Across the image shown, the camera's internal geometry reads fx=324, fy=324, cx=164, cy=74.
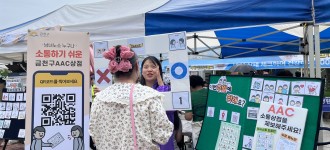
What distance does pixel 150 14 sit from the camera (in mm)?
3570

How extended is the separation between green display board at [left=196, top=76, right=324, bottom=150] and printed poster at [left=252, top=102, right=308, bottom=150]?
5cm

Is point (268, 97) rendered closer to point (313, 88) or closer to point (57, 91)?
point (313, 88)

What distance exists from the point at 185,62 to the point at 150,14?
0.76m

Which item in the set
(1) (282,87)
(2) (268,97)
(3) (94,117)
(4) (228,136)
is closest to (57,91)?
(3) (94,117)

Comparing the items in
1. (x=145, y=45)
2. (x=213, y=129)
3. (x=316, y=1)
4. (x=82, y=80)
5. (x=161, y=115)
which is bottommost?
(x=213, y=129)

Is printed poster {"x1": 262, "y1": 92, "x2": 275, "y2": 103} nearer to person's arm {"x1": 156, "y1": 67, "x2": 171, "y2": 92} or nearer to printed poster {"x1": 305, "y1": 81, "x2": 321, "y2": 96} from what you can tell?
printed poster {"x1": 305, "y1": 81, "x2": 321, "y2": 96}

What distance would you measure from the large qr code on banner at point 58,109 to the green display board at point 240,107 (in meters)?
1.38

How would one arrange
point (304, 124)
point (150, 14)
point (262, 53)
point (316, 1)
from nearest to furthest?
1. point (304, 124)
2. point (316, 1)
3. point (150, 14)
4. point (262, 53)

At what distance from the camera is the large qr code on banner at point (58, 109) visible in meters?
3.06

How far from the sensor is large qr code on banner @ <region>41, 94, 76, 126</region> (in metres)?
3.06

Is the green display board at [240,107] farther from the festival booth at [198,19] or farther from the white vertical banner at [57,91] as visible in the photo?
the white vertical banner at [57,91]

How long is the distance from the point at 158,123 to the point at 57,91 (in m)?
1.43

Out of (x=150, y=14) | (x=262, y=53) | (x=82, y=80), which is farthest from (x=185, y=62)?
(x=262, y=53)

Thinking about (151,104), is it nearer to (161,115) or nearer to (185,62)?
(161,115)
